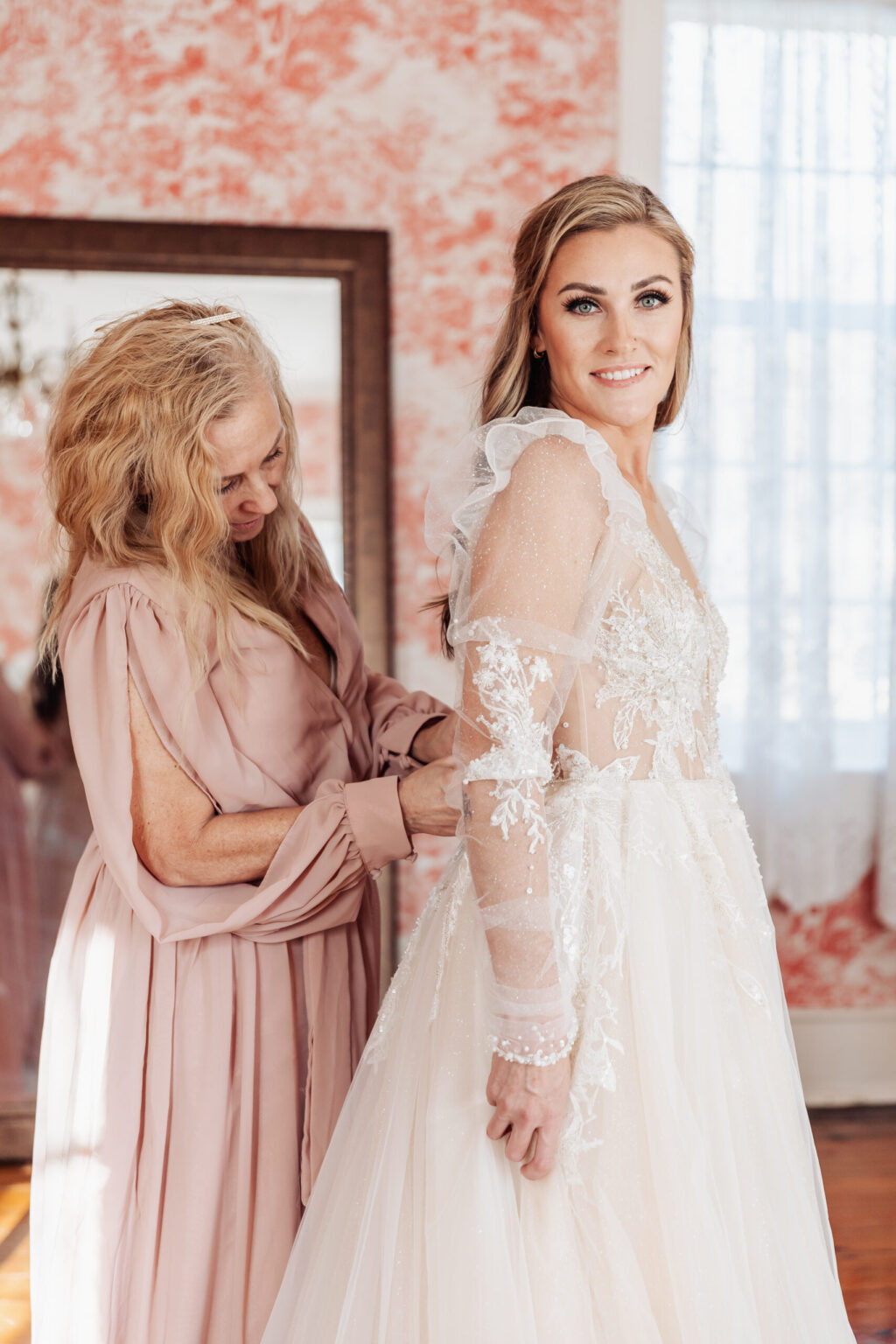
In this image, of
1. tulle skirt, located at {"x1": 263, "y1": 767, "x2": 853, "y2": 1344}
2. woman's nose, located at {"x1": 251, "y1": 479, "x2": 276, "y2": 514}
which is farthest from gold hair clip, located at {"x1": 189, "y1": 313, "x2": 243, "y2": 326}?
tulle skirt, located at {"x1": 263, "y1": 767, "x2": 853, "y2": 1344}

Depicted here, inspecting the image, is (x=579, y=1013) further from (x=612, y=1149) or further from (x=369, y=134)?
(x=369, y=134)

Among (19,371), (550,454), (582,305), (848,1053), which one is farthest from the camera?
(848,1053)

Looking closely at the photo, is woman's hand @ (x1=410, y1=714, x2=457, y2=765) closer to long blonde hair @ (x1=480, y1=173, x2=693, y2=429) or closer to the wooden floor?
long blonde hair @ (x1=480, y1=173, x2=693, y2=429)

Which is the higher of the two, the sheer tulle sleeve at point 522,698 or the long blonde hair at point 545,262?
the long blonde hair at point 545,262

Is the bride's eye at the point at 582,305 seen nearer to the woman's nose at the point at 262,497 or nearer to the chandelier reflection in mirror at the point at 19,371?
the woman's nose at the point at 262,497

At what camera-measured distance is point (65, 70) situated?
286 centimetres

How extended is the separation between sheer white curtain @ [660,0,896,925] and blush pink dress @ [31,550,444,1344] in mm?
1906

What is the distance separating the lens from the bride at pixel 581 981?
1.11 meters

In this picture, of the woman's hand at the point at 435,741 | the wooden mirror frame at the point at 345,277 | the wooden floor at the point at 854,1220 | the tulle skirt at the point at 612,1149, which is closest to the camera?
the tulle skirt at the point at 612,1149

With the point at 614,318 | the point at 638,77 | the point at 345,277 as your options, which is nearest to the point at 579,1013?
the point at 614,318

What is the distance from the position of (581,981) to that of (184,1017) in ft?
2.10

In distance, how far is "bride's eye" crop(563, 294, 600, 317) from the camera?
4.34 feet

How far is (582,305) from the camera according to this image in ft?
4.35

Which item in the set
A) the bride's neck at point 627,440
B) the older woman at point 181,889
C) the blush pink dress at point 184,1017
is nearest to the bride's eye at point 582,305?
the bride's neck at point 627,440
